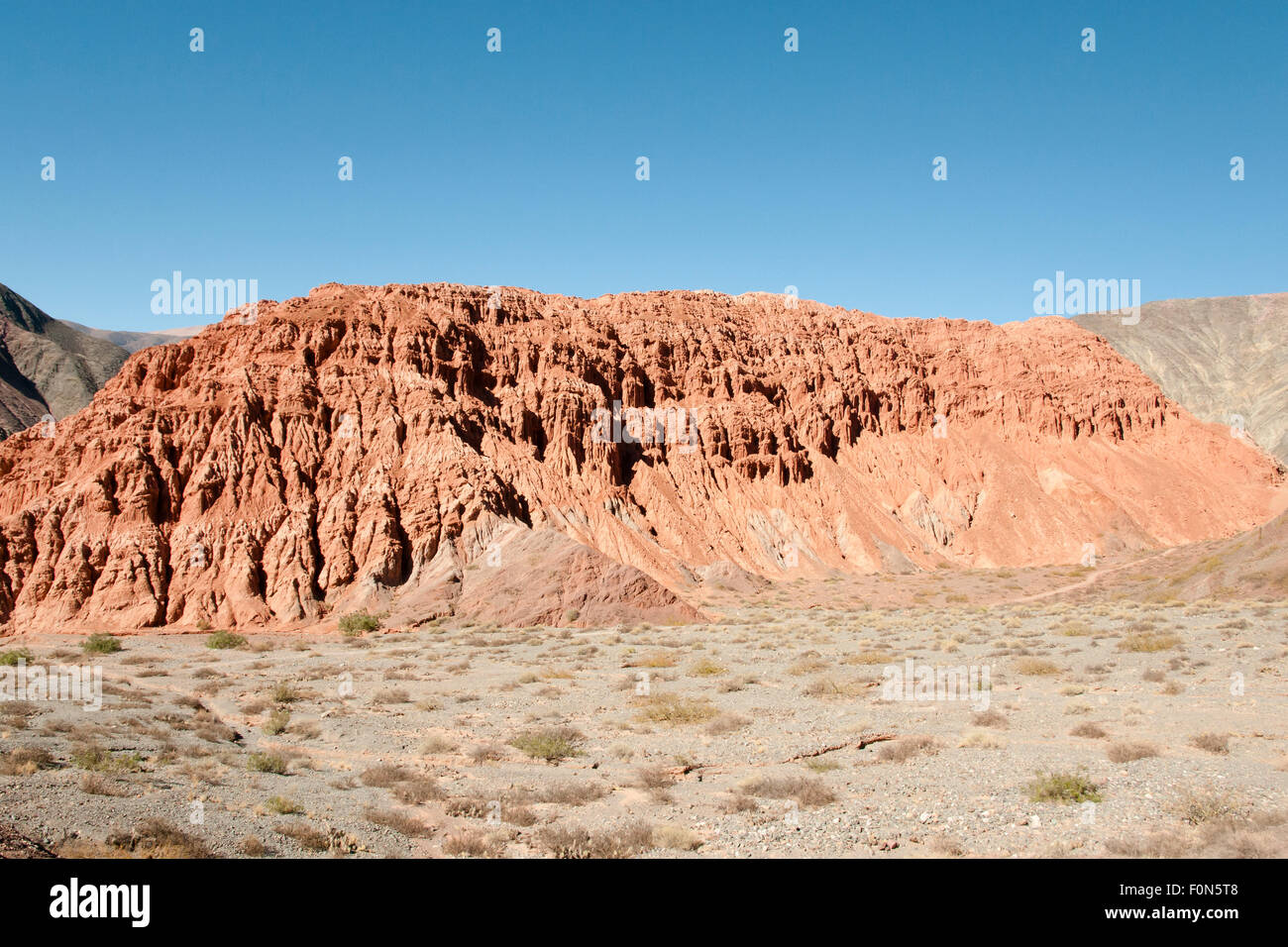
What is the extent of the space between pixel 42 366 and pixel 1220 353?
196673mm

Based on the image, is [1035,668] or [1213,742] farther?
[1035,668]

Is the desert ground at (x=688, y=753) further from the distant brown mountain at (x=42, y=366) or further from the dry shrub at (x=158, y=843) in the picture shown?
the distant brown mountain at (x=42, y=366)

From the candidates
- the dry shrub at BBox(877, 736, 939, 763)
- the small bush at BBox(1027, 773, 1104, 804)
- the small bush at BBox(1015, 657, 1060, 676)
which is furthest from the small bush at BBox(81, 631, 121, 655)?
the small bush at BBox(1027, 773, 1104, 804)

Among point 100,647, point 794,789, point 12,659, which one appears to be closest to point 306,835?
point 794,789

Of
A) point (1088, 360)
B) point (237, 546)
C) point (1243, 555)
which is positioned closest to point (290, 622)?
point (237, 546)

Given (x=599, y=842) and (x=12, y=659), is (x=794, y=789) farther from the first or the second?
(x=12, y=659)

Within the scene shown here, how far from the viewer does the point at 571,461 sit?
53500 millimetres

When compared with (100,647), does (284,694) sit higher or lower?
higher

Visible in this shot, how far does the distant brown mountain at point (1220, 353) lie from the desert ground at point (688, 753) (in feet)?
379

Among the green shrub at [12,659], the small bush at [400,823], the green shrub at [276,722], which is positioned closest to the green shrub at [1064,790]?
the small bush at [400,823]

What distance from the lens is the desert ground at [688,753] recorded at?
9453 mm

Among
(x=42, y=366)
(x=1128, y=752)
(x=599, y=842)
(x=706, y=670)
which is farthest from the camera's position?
(x=42, y=366)

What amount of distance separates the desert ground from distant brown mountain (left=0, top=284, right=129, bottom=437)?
10366 centimetres
